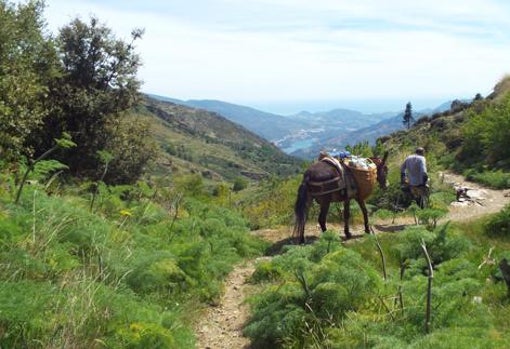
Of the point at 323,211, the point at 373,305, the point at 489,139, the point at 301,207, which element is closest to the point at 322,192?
the point at 301,207

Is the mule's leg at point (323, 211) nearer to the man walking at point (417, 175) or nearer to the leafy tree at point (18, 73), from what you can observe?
the man walking at point (417, 175)

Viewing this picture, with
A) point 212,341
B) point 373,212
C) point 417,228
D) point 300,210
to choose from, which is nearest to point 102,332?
point 212,341

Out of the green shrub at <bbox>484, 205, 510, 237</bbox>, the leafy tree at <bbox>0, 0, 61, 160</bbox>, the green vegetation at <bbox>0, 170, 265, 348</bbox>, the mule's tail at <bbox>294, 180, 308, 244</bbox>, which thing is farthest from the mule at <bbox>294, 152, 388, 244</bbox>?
the leafy tree at <bbox>0, 0, 61, 160</bbox>

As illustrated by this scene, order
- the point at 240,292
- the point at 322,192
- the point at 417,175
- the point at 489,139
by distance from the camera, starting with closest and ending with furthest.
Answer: the point at 240,292 < the point at 322,192 < the point at 417,175 < the point at 489,139

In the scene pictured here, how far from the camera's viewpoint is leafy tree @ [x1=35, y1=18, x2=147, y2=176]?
23781 mm

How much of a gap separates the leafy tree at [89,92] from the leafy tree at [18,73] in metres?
2.31

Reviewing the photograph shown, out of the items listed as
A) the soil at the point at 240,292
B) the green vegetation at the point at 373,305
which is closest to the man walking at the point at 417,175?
the soil at the point at 240,292

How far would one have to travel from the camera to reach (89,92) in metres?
24.7

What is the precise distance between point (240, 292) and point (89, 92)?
17620 mm

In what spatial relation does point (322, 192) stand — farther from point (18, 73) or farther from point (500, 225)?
point (18, 73)

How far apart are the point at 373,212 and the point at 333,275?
10.9 m

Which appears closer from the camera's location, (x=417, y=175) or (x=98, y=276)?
(x=98, y=276)

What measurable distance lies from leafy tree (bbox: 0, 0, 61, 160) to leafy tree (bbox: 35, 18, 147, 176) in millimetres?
2307

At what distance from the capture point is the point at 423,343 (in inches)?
196
